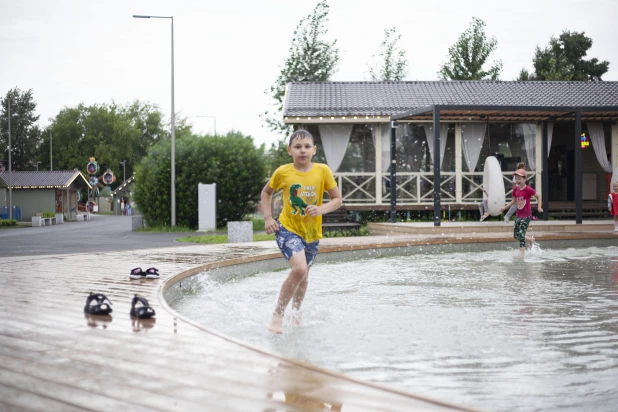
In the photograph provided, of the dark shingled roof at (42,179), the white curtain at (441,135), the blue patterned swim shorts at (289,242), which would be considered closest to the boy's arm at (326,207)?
the blue patterned swim shorts at (289,242)

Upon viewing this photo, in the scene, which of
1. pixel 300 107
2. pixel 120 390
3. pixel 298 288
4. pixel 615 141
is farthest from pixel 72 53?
pixel 120 390

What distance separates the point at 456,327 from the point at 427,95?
2080 cm

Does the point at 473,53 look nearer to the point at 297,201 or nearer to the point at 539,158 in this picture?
the point at 539,158

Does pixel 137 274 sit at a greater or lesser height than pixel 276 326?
greater

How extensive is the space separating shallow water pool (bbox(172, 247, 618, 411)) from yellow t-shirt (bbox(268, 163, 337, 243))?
79cm

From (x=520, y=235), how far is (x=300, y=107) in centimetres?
1185

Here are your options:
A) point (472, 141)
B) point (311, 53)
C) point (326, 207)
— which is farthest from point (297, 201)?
point (311, 53)

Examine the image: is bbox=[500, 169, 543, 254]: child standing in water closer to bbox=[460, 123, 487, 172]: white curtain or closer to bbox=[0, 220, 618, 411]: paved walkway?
bbox=[0, 220, 618, 411]: paved walkway

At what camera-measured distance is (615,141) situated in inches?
893

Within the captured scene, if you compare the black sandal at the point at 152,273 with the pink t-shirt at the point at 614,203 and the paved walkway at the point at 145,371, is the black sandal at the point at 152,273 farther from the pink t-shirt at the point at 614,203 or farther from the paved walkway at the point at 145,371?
the pink t-shirt at the point at 614,203

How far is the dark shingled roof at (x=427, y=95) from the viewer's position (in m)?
22.2

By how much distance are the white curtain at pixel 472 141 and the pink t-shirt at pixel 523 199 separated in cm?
1106

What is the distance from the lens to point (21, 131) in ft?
283

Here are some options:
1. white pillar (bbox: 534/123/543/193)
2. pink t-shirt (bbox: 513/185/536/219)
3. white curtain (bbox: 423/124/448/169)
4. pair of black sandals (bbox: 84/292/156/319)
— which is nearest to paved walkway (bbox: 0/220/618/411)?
pair of black sandals (bbox: 84/292/156/319)
